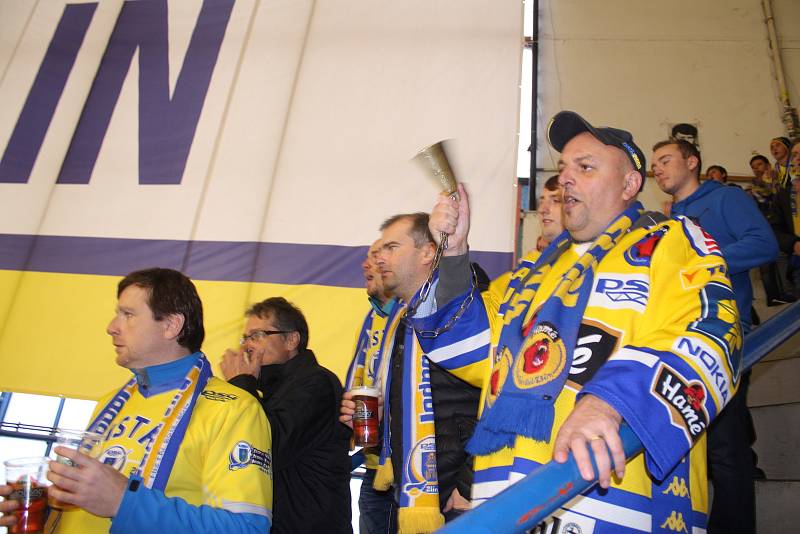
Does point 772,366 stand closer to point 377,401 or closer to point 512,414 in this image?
point 377,401

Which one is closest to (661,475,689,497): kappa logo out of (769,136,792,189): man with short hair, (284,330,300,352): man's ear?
(284,330,300,352): man's ear

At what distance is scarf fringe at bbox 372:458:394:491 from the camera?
1964 mm

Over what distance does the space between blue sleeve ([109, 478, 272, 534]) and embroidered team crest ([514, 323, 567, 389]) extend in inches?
25.7

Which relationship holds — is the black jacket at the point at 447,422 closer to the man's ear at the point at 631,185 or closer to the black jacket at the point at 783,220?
the man's ear at the point at 631,185

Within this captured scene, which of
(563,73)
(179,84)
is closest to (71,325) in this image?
(179,84)

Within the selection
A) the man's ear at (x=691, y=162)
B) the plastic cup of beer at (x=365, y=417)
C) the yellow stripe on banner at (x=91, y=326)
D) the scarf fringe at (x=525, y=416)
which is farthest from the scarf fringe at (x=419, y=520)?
the yellow stripe on banner at (x=91, y=326)

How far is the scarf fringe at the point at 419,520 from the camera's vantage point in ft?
5.49

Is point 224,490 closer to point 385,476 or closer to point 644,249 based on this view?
point 385,476

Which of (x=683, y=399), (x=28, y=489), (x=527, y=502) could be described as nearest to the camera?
(x=527, y=502)

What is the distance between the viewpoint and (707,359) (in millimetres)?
948

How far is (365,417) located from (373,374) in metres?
0.51

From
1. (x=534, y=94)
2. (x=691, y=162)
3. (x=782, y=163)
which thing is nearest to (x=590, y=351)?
(x=691, y=162)

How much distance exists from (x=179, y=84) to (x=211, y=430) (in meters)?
3.77

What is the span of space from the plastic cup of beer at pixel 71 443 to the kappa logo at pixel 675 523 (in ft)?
3.43
